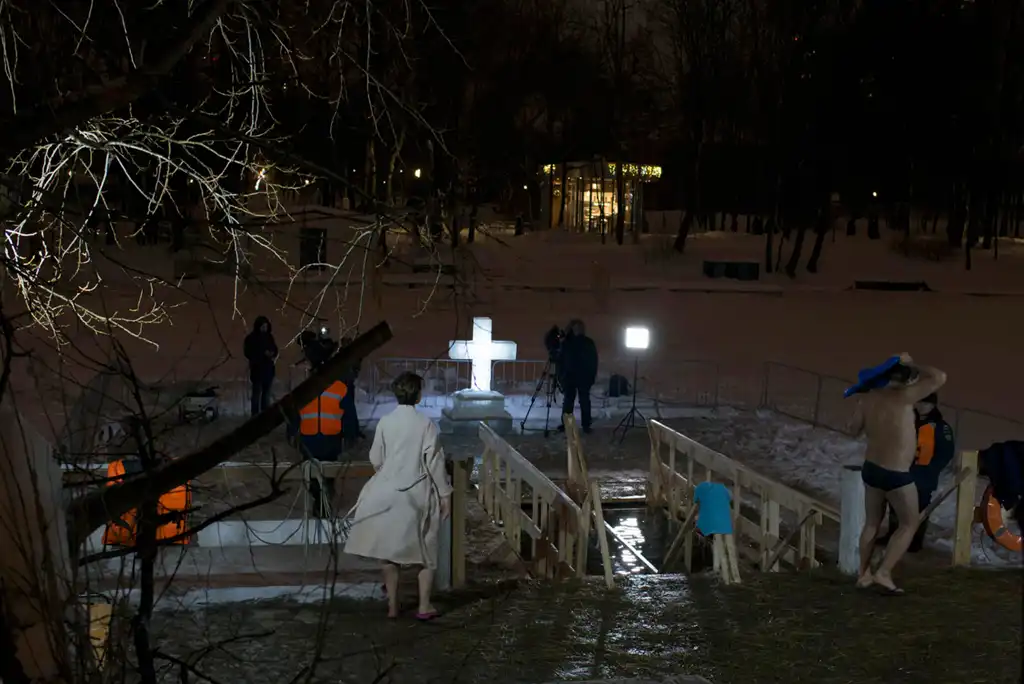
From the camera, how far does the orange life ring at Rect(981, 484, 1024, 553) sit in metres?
8.90

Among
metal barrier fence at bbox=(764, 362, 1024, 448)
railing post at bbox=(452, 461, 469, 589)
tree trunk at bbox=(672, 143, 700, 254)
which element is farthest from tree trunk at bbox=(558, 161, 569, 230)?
railing post at bbox=(452, 461, 469, 589)

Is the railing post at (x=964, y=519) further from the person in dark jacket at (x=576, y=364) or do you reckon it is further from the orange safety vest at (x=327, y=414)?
the person in dark jacket at (x=576, y=364)

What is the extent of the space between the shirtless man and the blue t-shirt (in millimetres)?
1018

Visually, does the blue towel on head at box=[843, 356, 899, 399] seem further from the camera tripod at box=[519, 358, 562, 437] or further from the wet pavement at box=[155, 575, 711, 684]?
the camera tripod at box=[519, 358, 562, 437]

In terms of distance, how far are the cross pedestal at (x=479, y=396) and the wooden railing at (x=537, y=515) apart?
140 inches

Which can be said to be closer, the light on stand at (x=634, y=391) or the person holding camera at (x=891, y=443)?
the person holding camera at (x=891, y=443)

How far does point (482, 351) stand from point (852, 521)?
320 inches

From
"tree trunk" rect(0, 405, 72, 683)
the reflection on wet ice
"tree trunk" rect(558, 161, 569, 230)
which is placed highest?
"tree trunk" rect(558, 161, 569, 230)

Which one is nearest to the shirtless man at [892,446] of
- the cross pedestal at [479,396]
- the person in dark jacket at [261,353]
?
the cross pedestal at [479,396]

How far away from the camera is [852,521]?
27.0 ft

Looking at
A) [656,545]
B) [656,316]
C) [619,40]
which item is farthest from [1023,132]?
[656,545]

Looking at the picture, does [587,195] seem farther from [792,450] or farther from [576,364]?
[792,450]

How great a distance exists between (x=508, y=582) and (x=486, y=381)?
7.99 m

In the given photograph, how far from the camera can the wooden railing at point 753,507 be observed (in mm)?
8633
